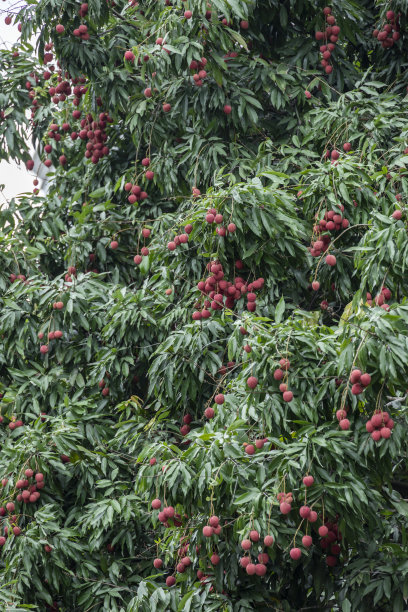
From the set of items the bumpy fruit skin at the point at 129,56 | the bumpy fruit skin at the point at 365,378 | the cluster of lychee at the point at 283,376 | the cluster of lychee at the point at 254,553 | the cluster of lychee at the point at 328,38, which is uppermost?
the bumpy fruit skin at the point at 129,56

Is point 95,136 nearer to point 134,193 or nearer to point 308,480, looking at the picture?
point 134,193

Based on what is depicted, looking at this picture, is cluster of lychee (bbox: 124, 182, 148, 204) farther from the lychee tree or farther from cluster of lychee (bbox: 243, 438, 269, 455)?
cluster of lychee (bbox: 243, 438, 269, 455)

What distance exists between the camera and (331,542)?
128 inches

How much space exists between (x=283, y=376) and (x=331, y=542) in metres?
0.59

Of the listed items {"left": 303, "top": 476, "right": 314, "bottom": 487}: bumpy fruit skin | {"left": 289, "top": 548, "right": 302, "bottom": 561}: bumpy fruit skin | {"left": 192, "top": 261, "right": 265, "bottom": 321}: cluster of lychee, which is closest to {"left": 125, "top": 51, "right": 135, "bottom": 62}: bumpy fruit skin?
{"left": 192, "top": 261, "right": 265, "bottom": 321}: cluster of lychee

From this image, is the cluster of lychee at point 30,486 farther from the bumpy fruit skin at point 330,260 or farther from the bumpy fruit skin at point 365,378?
the bumpy fruit skin at point 365,378

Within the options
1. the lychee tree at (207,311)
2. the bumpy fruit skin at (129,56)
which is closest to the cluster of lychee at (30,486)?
the lychee tree at (207,311)

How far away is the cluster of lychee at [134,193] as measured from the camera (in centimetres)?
472

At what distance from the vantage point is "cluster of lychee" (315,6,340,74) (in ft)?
15.0

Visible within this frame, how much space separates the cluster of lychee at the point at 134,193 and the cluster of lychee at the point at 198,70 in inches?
23.8

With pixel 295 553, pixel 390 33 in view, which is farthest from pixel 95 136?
pixel 295 553

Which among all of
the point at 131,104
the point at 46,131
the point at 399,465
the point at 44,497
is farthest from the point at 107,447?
the point at 46,131

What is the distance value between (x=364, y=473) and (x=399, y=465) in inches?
20.7

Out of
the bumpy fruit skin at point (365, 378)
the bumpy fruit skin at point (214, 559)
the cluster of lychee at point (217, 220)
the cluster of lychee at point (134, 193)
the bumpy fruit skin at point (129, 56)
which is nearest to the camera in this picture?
the bumpy fruit skin at point (365, 378)
